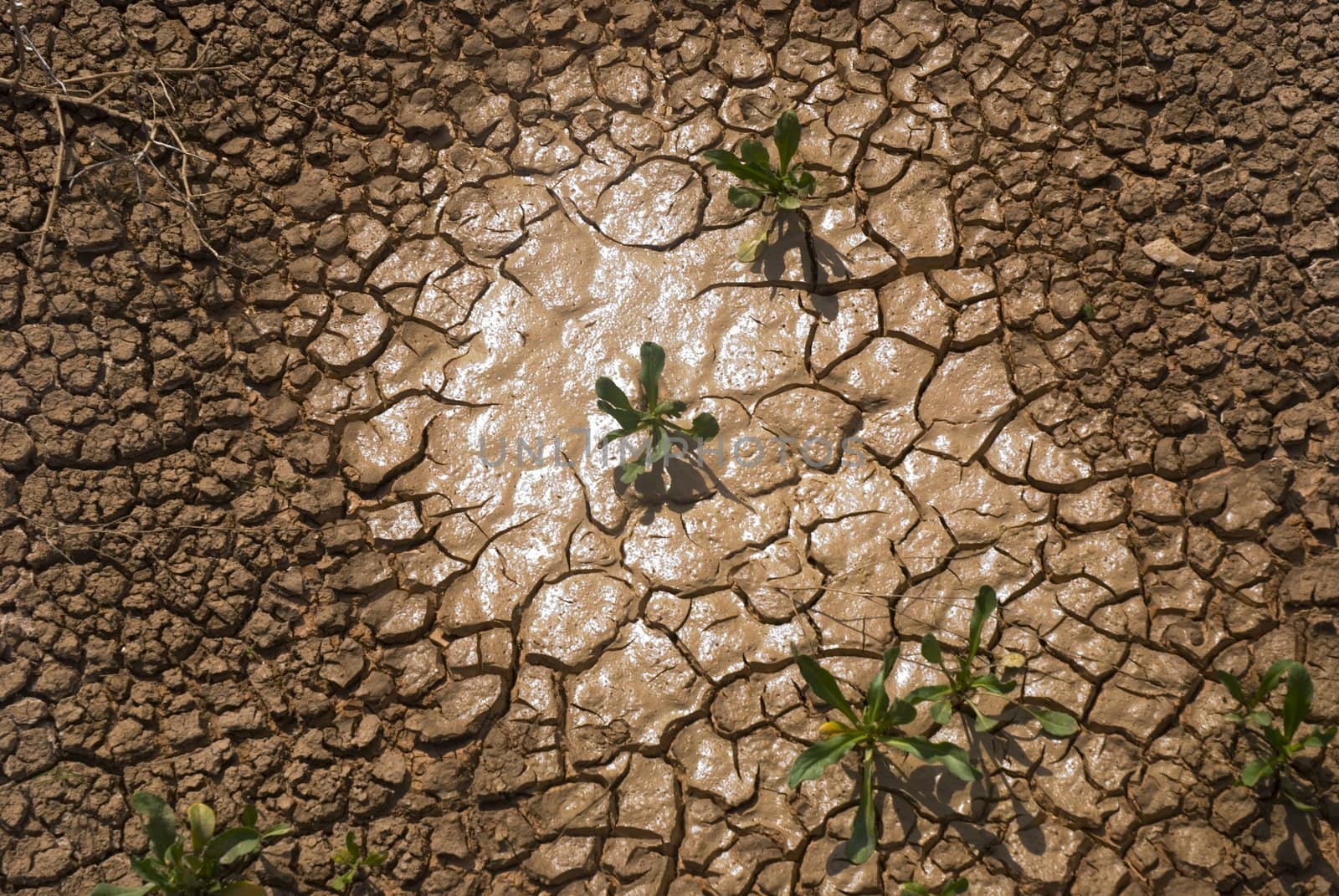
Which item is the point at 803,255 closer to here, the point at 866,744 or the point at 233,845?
the point at 866,744

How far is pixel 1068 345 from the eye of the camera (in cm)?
317

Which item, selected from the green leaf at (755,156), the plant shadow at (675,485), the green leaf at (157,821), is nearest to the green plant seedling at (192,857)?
the green leaf at (157,821)

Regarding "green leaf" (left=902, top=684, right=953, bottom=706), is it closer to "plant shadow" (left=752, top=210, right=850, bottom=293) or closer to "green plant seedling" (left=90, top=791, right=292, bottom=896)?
"plant shadow" (left=752, top=210, right=850, bottom=293)

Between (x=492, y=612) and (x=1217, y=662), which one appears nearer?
(x=1217, y=662)

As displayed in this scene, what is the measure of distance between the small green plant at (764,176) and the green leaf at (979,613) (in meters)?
1.23

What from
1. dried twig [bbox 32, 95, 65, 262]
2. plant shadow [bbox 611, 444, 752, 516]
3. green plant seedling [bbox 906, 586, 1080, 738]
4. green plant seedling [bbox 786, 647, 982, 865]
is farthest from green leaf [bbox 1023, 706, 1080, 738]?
dried twig [bbox 32, 95, 65, 262]

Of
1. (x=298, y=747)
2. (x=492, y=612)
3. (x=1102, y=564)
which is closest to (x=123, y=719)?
(x=298, y=747)

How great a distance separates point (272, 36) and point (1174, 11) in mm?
2968

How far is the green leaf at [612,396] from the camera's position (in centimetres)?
306

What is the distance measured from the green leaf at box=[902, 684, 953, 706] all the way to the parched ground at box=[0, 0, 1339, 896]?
0.45ft

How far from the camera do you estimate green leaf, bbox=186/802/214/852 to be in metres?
2.73

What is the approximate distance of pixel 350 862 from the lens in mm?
2764

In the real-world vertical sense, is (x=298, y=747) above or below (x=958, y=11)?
below

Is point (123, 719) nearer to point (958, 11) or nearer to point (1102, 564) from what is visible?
point (1102, 564)
